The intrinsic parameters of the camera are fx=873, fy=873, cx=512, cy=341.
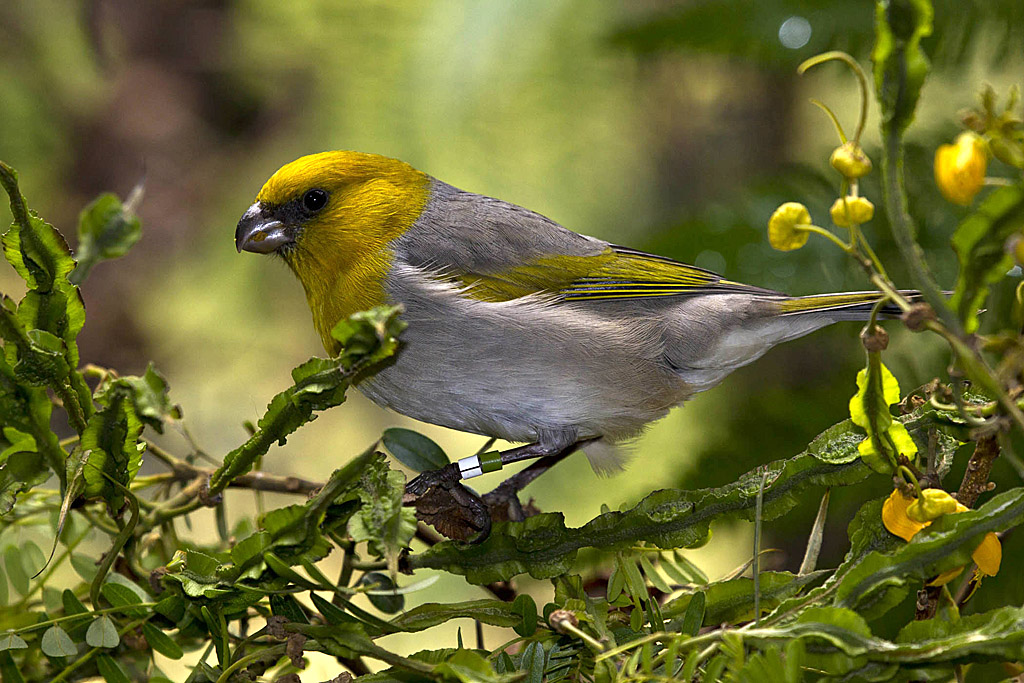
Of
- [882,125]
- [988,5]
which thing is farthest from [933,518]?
[988,5]

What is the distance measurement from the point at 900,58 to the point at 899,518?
1.44ft

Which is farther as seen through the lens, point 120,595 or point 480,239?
point 480,239

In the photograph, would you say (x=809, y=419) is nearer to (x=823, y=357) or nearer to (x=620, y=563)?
(x=823, y=357)

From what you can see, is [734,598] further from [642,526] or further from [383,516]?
[383,516]

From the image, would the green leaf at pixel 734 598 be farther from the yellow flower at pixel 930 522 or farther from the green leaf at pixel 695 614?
the yellow flower at pixel 930 522

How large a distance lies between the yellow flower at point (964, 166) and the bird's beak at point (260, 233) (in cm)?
122

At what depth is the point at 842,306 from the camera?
1450 mm

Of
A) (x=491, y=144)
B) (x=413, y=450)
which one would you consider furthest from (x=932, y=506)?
(x=491, y=144)

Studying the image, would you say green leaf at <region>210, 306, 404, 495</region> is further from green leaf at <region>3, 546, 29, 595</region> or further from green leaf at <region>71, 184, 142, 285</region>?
green leaf at <region>3, 546, 29, 595</region>

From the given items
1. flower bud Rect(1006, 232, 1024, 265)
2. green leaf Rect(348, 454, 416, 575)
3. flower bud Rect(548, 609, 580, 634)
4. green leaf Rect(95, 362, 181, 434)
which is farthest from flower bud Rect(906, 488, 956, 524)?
green leaf Rect(95, 362, 181, 434)

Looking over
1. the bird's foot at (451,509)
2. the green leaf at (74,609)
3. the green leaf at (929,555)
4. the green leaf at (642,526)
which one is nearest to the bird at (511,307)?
the bird's foot at (451,509)

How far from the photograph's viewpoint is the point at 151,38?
3.79 metres

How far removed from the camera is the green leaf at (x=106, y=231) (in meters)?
0.79

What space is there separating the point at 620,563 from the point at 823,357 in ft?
5.01
